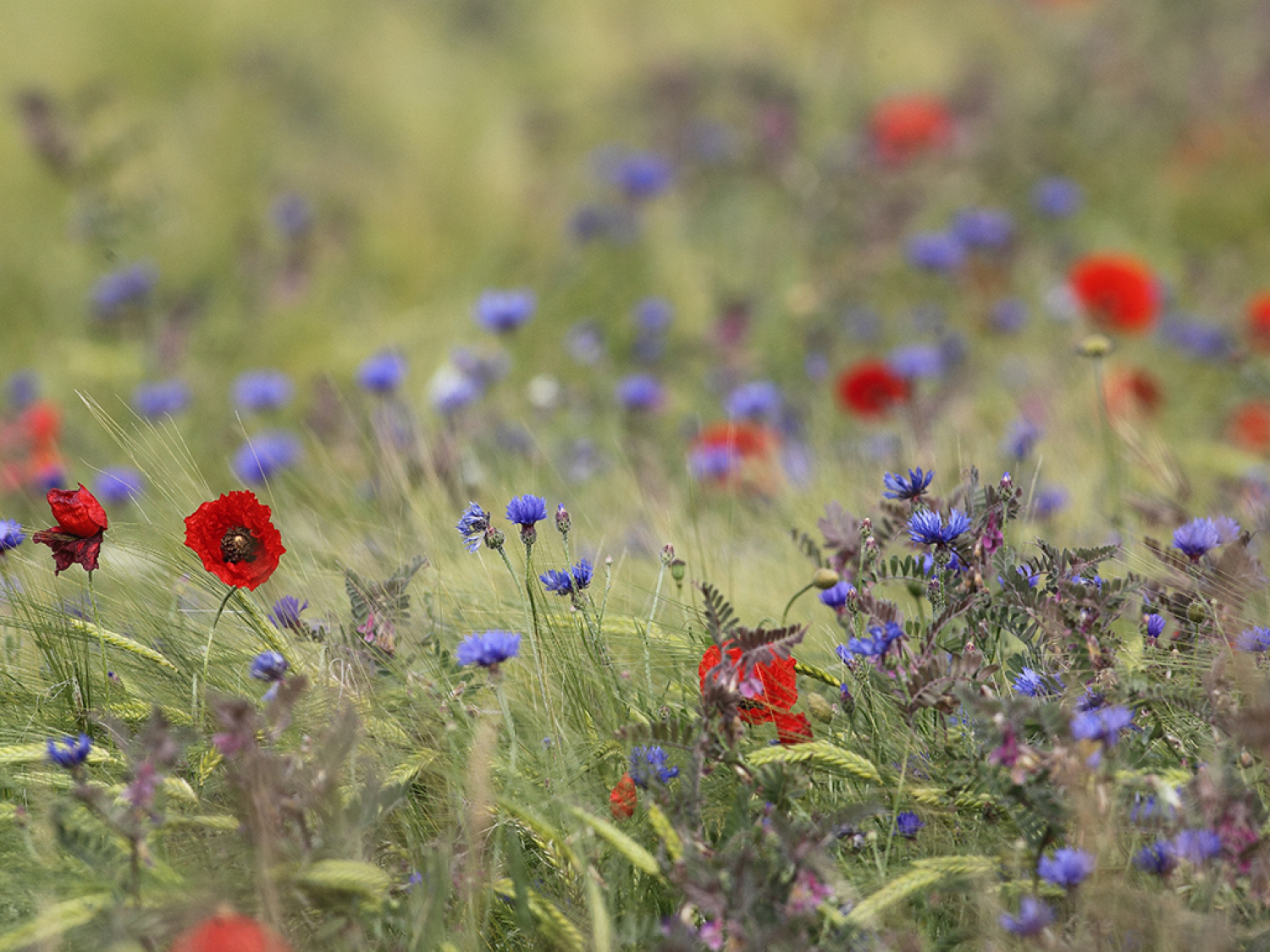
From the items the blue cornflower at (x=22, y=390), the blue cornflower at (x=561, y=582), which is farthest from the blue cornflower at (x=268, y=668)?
the blue cornflower at (x=22, y=390)

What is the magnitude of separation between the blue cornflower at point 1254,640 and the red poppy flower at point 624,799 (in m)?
0.64

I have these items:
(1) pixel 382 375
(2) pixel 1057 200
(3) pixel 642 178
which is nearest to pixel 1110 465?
(1) pixel 382 375

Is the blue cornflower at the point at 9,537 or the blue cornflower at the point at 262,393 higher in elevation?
the blue cornflower at the point at 262,393

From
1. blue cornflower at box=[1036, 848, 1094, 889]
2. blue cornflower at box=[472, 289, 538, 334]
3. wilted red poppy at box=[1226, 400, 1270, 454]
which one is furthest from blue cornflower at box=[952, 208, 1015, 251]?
blue cornflower at box=[1036, 848, 1094, 889]

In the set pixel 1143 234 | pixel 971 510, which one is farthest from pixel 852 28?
pixel 971 510

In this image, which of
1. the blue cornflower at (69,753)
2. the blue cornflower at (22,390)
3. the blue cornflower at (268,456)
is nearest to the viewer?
the blue cornflower at (69,753)

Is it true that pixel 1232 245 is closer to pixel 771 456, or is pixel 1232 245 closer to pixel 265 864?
pixel 771 456

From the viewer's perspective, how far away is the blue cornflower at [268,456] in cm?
238

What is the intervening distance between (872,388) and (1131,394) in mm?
569

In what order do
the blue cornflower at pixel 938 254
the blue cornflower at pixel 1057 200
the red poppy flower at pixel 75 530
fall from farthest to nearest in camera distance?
the blue cornflower at pixel 1057 200 < the blue cornflower at pixel 938 254 < the red poppy flower at pixel 75 530

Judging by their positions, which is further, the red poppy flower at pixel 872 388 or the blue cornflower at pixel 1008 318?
the blue cornflower at pixel 1008 318

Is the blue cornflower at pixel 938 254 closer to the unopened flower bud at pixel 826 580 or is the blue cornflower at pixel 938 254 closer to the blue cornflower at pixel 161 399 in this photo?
the blue cornflower at pixel 161 399

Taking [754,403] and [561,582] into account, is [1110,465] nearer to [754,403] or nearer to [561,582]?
[754,403]

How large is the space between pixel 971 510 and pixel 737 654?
320mm
